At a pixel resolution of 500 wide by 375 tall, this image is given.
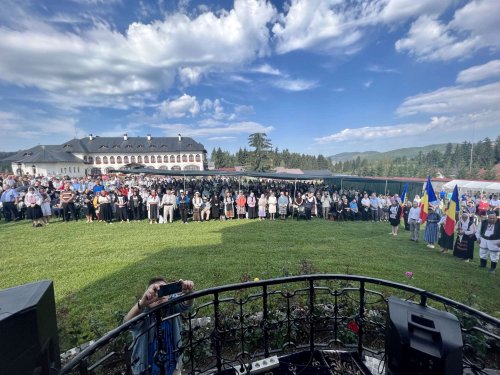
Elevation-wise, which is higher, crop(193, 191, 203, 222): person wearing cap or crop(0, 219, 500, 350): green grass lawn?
crop(193, 191, 203, 222): person wearing cap

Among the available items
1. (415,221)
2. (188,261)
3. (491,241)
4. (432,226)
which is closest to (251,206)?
(188,261)

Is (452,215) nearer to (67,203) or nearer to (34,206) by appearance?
(67,203)

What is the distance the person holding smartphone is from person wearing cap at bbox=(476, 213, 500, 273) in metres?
9.70

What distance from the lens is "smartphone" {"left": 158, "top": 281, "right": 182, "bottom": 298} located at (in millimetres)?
2167

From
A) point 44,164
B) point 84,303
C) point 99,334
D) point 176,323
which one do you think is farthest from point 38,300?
point 44,164

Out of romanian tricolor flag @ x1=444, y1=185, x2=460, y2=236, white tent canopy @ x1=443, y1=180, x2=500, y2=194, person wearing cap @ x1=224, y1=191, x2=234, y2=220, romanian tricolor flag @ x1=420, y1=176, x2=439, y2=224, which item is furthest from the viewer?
white tent canopy @ x1=443, y1=180, x2=500, y2=194

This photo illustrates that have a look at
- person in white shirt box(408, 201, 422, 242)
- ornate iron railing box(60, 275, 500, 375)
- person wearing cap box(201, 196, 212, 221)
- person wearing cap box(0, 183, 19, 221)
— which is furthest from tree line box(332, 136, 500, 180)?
person wearing cap box(0, 183, 19, 221)

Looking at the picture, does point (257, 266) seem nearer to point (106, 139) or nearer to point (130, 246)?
A: point (130, 246)

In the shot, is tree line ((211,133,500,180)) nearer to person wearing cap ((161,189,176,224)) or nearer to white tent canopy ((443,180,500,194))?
white tent canopy ((443,180,500,194))

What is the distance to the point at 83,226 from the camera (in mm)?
12391

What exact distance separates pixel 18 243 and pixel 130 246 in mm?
4319

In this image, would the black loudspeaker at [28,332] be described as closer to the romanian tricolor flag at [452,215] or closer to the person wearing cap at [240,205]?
the romanian tricolor flag at [452,215]

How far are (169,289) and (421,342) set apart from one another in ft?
6.38

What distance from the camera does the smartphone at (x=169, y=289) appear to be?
2.17 metres
